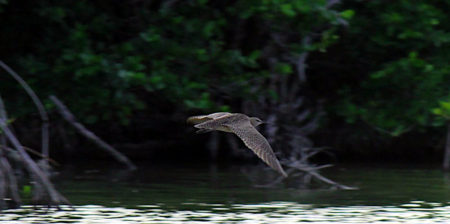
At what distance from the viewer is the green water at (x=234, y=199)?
8.95 m

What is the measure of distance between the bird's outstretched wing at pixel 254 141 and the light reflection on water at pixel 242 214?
591 mm

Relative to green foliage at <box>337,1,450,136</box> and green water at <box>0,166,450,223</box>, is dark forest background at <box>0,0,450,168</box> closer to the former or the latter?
green foliage at <box>337,1,450,136</box>

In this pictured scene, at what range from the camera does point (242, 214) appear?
919 centimetres

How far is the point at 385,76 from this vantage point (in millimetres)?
13102

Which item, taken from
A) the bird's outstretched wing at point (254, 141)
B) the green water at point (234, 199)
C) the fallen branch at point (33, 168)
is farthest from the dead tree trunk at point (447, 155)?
the fallen branch at point (33, 168)

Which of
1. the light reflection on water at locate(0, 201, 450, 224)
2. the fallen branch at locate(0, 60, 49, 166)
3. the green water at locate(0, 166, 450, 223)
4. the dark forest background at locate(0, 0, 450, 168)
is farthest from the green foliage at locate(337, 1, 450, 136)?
the fallen branch at locate(0, 60, 49, 166)

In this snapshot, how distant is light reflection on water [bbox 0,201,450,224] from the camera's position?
8789mm

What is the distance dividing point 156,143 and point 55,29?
9.52 feet

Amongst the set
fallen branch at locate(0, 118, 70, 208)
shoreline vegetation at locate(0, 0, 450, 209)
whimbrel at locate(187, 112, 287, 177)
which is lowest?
fallen branch at locate(0, 118, 70, 208)

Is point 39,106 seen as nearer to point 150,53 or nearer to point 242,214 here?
point 242,214

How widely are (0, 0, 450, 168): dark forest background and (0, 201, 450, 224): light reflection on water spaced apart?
239cm

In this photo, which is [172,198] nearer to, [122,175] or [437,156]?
[122,175]

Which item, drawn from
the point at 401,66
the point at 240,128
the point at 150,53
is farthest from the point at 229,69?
the point at 240,128

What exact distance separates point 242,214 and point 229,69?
11.6ft
